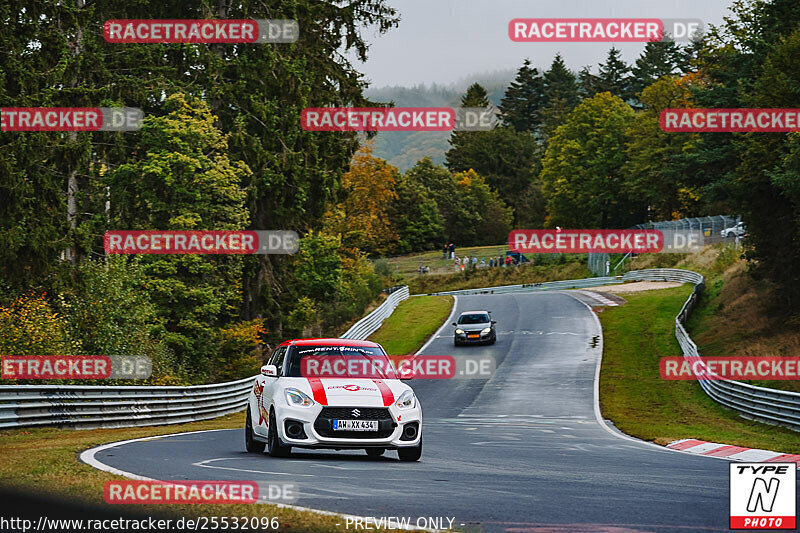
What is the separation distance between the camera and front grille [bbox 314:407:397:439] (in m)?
13.4

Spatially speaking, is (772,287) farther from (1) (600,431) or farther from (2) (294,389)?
(2) (294,389)

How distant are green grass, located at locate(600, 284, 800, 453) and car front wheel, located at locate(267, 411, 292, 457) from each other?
9.53 m

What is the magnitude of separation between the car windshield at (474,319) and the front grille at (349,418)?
34.4m

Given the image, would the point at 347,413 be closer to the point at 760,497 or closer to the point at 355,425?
the point at 355,425

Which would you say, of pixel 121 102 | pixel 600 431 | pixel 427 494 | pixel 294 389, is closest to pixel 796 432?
pixel 600 431

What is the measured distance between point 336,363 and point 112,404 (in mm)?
11040

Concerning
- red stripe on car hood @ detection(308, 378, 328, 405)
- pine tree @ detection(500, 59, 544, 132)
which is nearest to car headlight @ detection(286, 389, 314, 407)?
red stripe on car hood @ detection(308, 378, 328, 405)

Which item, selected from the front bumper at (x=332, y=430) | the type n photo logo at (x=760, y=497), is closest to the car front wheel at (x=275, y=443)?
the front bumper at (x=332, y=430)

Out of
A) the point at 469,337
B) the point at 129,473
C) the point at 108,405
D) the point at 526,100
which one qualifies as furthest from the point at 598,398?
the point at 526,100

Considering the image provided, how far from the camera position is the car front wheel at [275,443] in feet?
45.0

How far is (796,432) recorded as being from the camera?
24.0 meters

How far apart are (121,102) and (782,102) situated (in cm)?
2426

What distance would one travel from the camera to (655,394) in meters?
35.2

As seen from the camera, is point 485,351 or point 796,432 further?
point 485,351
